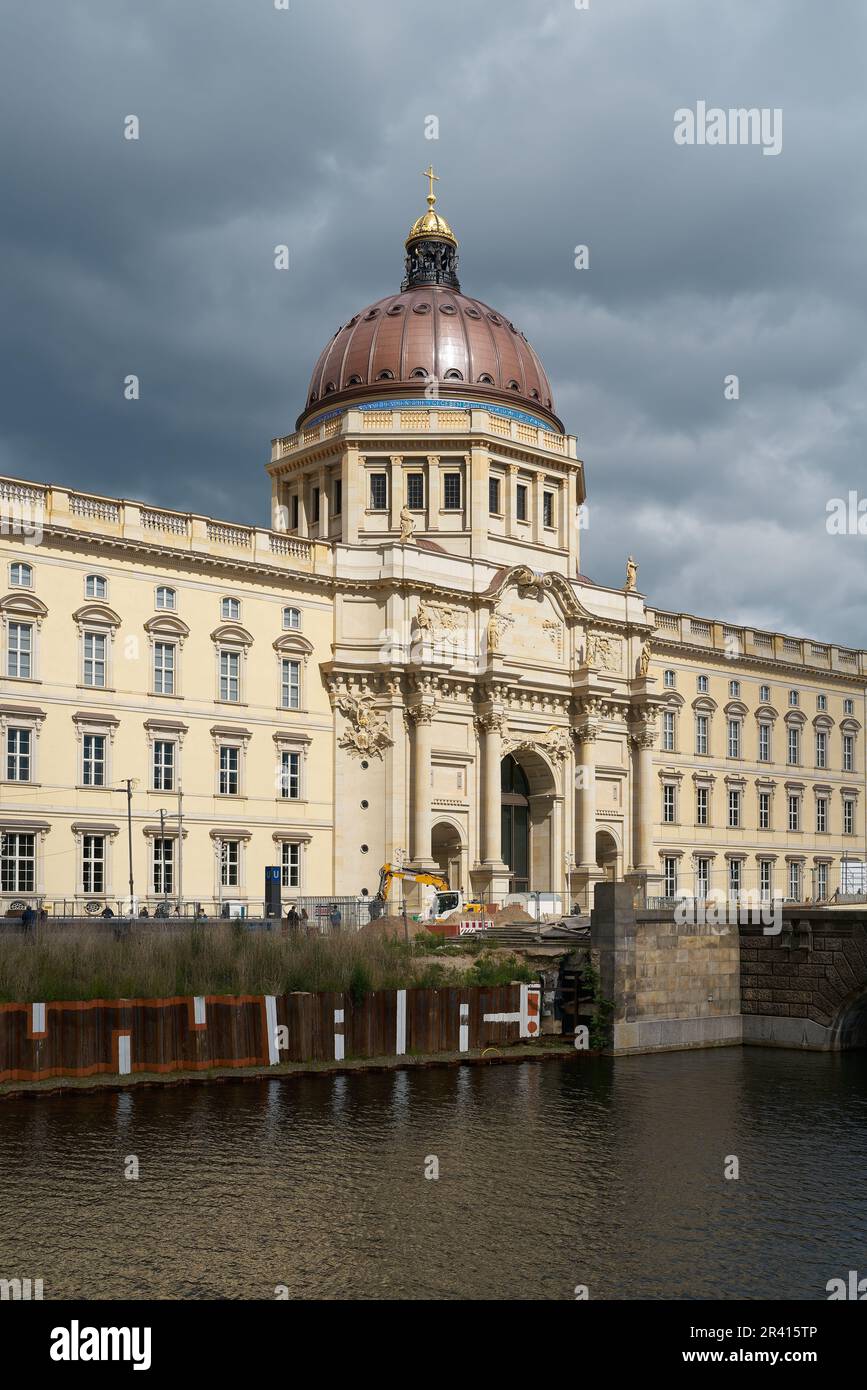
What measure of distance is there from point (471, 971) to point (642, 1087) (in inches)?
360

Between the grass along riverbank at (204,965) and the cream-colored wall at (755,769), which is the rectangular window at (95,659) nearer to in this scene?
the grass along riverbank at (204,965)

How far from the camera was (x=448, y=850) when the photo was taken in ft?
245

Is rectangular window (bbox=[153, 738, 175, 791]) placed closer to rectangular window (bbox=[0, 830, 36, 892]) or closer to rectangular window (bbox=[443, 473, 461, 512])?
rectangular window (bbox=[0, 830, 36, 892])

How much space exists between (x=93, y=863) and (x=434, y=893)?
16.1 meters

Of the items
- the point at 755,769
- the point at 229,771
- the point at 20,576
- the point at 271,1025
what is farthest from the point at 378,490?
the point at 271,1025

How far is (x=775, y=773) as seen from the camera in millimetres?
93062

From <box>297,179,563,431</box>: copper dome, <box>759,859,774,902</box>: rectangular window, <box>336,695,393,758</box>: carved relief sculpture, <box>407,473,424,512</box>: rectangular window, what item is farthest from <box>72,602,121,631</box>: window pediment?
<box>759,859,774,902</box>: rectangular window

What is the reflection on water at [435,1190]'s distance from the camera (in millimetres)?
21625

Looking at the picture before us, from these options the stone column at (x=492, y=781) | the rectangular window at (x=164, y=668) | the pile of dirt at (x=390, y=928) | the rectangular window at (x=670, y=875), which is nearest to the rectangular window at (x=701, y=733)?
the rectangular window at (x=670, y=875)

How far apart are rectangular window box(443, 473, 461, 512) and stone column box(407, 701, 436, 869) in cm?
1454

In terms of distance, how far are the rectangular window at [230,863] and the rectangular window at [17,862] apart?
9597mm

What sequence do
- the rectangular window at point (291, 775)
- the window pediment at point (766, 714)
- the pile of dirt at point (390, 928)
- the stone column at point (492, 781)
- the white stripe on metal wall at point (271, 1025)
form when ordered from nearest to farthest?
the white stripe on metal wall at point (271, 1025), the pile of dirt at point (390, 928), the rectangular window at point (291, 775), the stone column at point (492, 781), the window pediment at point (766, 714)

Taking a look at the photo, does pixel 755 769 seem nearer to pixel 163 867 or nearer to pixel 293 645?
pixel 293 645

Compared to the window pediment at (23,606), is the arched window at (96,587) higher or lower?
higher
